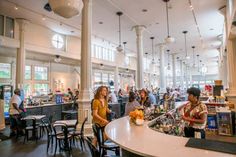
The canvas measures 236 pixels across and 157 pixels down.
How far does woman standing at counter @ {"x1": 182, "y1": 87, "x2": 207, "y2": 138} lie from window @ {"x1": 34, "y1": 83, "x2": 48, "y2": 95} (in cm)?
1076

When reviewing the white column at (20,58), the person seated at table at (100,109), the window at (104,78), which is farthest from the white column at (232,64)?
the window at (104,78)

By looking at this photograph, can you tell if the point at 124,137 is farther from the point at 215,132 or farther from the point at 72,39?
the point at 72,39

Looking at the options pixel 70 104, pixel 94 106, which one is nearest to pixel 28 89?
pixel 70 104

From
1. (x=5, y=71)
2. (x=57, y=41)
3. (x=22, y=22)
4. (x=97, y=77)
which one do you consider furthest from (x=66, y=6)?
(x=97, y=77)

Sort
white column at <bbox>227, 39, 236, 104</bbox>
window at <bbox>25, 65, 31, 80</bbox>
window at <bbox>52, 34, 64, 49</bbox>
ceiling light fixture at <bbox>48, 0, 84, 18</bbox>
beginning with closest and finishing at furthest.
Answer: ceiling light fixture at <bbox>48, 0, 84, 18</bbox>, white column at <bbox>227, 39, 236, 104</bbox>, window at <bbox>52, 34, 64, 49</bbox>, window at <bbox>25, 65, 31, 80</bbox>

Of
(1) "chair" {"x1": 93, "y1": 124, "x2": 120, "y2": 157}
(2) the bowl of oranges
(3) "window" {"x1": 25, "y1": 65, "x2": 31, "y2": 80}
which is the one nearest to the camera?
(2) the bowl of oranges

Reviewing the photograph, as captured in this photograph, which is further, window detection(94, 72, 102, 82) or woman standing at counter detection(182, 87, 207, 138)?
window detection(94, 72, 102, 82)

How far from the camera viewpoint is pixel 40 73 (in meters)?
12.2

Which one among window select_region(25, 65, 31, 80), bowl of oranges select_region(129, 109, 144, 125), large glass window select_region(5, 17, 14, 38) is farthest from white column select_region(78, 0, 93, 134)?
window select_region(25, 65, 31, 80)

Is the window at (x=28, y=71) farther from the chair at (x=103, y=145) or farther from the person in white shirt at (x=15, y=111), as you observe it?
the chair at (x=103, y=145)

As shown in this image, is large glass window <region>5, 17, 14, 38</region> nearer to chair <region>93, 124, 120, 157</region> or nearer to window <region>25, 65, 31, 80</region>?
window <region>25, 65, 31, 80</region>

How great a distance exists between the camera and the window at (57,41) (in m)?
10.1

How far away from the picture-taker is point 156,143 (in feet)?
5.95

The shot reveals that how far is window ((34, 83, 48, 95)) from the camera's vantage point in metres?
11.8
